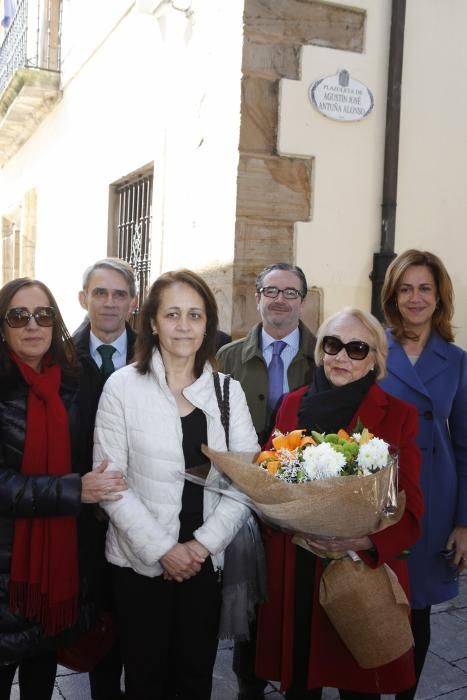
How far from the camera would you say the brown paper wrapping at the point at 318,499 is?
1.99 m

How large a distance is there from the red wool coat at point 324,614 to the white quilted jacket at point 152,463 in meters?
0.24

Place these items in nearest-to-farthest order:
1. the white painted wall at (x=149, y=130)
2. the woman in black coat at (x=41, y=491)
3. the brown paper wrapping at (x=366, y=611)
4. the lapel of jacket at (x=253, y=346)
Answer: the brown paper wrapping at (x=366, y=611) → the woman in black coat at (x=41, y=491) → the lapel of jacket at (x=253, y=346) → the white painted wall at (x=149, y=130)

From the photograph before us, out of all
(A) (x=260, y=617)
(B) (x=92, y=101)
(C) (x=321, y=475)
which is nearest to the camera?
(C) (x=321, y=475)

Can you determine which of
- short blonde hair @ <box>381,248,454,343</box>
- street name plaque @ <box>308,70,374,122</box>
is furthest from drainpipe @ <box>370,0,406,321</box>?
short blonde hair @ <box>381,248,454,343</box>

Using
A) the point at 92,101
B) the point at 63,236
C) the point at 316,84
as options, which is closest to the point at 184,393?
the point at 316,84

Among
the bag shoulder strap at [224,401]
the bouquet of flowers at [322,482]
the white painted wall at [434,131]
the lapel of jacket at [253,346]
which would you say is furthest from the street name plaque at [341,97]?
the bouquet of flowers at [322,482]

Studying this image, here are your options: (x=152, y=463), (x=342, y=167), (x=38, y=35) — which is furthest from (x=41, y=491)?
(x=38, y=35)

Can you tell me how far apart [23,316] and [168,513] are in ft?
3.05

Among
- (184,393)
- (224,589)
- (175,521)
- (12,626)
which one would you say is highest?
(184,393)

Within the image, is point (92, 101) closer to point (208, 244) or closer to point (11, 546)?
point (208, 244)

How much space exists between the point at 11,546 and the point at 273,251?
309cm

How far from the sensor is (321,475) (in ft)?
6.68

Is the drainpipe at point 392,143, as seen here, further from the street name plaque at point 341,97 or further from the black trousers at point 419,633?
the black trousers at point 419,633

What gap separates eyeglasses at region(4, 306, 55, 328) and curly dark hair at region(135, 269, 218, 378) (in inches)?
14.6
